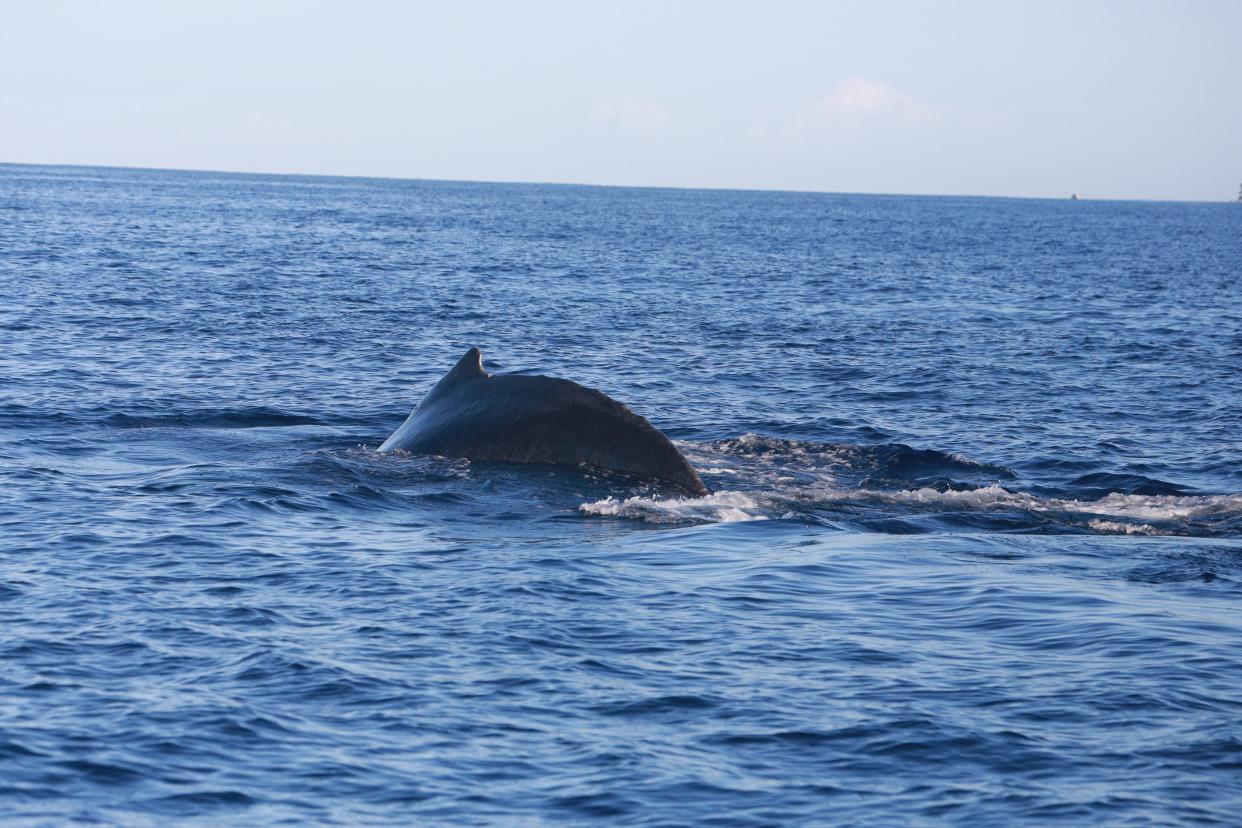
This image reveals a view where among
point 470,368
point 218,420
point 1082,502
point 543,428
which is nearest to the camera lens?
point 543,428

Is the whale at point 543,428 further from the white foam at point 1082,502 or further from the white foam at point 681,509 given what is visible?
the white foam at point 1082,502

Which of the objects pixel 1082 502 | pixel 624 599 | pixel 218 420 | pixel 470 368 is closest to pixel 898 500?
pixel 1082 502

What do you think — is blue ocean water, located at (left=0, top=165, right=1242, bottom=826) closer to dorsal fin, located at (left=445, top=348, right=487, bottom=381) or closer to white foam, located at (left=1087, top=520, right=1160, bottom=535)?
white foam, located at (left=1087, top=520, right=1160, bottom=535)

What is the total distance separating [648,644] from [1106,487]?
9.04m

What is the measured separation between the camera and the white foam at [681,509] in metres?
14.0

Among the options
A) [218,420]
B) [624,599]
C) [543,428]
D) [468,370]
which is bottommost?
[624,599]

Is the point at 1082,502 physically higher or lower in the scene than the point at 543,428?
lower

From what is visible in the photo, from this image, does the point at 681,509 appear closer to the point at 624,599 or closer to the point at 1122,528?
the point at 624,599

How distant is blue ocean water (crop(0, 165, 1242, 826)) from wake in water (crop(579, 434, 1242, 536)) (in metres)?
0.07

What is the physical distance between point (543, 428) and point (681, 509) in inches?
68.0

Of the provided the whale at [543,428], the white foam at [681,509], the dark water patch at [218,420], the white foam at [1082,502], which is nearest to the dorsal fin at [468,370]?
the whale at [543,428]

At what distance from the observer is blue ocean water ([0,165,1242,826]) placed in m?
7.77

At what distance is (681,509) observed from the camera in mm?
14344

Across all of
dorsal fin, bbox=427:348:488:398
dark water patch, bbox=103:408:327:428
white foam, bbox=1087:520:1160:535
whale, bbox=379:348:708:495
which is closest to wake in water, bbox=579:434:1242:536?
white foam, bbox=1087:520:1160:535
